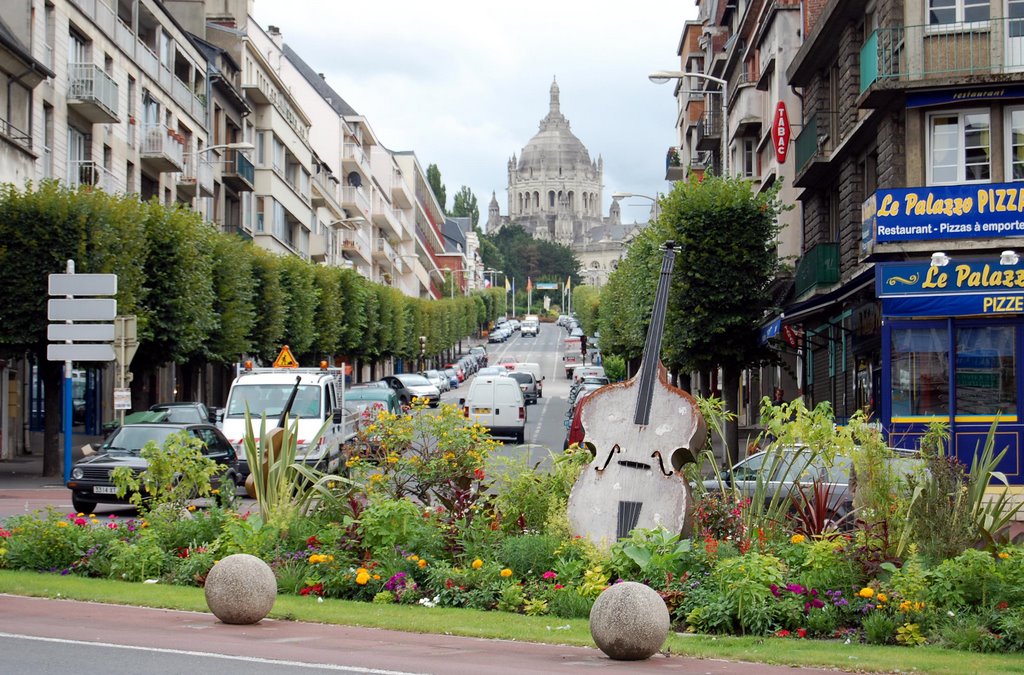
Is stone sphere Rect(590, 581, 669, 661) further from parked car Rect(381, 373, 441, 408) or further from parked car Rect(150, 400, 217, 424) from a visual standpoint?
parked car Rect(381, 373, 441, 408)

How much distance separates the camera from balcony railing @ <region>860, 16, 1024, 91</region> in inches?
1049

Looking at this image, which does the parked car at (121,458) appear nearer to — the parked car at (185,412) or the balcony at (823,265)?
the parked car at (185,412)

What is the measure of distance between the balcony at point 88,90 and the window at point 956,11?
24109 mm

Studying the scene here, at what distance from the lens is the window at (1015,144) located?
26.8 m

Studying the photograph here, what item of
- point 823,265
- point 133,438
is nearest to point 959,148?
point 823,265

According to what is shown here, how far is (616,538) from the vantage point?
1365 cm

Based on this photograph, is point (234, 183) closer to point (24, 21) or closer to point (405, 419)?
point (24, 21)

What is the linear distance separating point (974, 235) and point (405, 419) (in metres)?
14.9

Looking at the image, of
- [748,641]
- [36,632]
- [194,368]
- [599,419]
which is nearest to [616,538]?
[599,419]

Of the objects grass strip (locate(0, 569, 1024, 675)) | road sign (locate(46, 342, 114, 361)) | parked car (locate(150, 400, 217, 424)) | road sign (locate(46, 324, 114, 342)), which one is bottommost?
grass strip (locate(0, 569, 1024, 675))

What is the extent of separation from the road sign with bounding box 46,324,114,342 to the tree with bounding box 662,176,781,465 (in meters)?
15.0

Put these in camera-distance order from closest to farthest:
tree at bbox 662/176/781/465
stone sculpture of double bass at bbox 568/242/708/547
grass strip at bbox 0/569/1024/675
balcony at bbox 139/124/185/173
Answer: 1. grass strip at bbox 0/569/1024/675
2. stone sculpture of double bass at bbox 568/242/708/547
3. tree at bbox 662/176/781/465
4. balcony at bbox 139/124/185/173

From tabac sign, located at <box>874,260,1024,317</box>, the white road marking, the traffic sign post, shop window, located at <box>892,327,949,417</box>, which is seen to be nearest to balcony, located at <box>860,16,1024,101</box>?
tabac sign, located at <box>874,260,1024,317</box>

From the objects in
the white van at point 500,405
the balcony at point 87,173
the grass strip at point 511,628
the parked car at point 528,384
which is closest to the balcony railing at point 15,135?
the balcony at point 87,173
